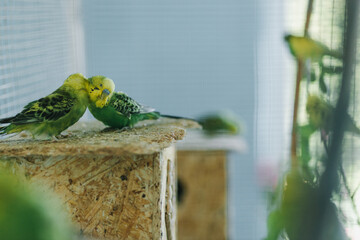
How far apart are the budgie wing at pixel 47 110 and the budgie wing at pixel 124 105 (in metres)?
0.11

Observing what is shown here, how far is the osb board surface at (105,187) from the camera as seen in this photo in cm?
75

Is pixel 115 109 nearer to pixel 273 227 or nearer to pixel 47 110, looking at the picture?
pixel 47 110

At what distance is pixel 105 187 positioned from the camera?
753 millimetres

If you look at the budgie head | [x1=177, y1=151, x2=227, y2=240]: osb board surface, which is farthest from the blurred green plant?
[x1=177, y1=151, x2=227, y2=240]: osb board surface

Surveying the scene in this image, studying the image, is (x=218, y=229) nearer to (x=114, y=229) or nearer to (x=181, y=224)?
(x=181, y=224)

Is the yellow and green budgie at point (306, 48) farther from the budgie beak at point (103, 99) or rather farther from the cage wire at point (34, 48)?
the cage wire at point (34, 48)

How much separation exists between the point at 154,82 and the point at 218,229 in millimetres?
825

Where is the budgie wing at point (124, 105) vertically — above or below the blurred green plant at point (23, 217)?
below

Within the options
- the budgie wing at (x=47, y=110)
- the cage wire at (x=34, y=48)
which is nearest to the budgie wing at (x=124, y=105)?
the budgie wing at (x=47, y=110)

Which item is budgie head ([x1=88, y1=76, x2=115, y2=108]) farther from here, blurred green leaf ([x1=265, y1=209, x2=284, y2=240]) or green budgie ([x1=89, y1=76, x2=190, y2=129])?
blurred green leaf ([x1=265, y1=209, x2=284, y2=240])

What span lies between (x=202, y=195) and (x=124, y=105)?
1070mm

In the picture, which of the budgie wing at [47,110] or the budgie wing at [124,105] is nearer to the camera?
the budgie wing at [47,110]

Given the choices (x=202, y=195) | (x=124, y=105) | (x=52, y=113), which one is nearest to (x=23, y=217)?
(x=52, y=113)

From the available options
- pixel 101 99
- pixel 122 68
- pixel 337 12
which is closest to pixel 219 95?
pixel 122 68
